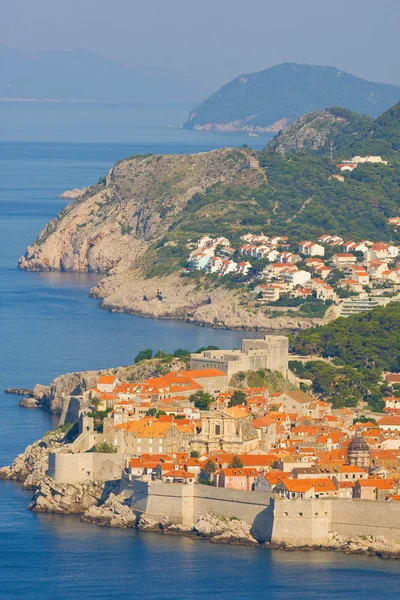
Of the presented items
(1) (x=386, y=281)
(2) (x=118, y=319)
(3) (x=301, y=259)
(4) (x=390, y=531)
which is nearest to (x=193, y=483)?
(4) (x=390, y=531)

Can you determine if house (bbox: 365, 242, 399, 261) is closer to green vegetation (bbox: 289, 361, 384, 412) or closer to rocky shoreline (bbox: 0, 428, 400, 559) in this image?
green vegetation (bbox: 289, 361, 384, 412)

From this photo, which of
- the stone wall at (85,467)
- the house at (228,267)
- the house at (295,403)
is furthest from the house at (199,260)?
the stone wall at (85,467)

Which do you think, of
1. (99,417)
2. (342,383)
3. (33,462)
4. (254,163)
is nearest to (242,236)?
(254,163)

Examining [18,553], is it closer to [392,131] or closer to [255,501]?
[255,501]

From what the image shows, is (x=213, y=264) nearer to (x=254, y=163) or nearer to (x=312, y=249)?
(x=312, y=249)

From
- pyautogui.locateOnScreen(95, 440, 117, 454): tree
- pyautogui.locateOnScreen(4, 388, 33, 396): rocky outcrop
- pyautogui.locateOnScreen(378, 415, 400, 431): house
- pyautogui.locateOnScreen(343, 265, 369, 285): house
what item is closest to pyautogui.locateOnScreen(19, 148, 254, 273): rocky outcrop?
pyautogui.locateOnScreen(343, 265, 369, 285): house
